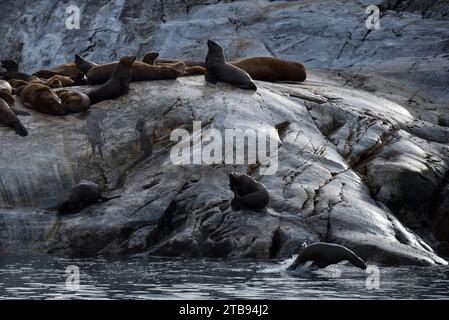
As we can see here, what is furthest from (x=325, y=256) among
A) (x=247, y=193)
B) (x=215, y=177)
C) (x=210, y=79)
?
(x=210, y=79)

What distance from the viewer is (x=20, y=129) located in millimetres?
17641

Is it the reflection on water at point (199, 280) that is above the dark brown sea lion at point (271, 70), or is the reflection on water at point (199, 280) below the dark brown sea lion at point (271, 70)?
below

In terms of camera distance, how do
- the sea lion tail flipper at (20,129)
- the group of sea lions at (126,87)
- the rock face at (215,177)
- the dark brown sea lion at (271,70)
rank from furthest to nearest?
the dark brown sea lion at (271,70)
the sea lion tail flipper at (20,129)
the group of sea lions at (126,87)
the rock face at (215,177)

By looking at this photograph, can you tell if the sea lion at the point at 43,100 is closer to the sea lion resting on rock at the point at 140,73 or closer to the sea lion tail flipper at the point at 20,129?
the sea lion tail flipper at the point at 20,129

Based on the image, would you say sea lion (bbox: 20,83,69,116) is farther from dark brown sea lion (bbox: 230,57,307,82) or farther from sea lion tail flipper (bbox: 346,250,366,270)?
sea lion tail flipper (bbox: 346,250,366,270)

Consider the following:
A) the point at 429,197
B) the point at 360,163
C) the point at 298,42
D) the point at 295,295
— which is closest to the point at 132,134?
the point at 360,163

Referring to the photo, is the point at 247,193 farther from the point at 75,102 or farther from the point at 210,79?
the point at 210,79

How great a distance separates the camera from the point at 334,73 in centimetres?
2538

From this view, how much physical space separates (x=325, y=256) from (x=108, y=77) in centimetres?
727

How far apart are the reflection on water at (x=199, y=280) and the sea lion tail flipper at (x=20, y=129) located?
9.93ft

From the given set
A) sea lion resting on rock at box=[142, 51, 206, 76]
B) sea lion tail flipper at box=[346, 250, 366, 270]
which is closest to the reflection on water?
sea lion tail flipper at box=[346, 250, 366, 270]

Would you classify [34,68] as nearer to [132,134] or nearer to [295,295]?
[132,134]

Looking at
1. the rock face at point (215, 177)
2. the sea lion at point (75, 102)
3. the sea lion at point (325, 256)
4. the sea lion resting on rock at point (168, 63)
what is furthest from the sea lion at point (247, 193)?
the sea lion resting on rock at point (168, 63)

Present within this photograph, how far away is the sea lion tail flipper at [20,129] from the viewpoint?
17.6 metres
